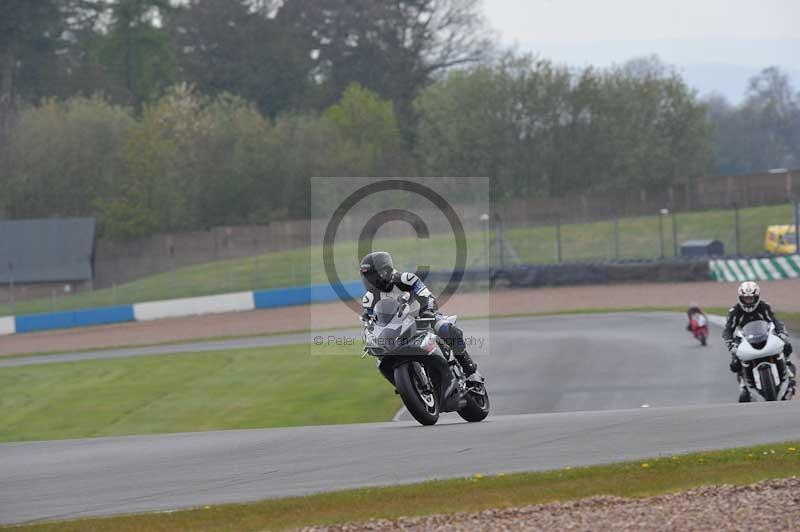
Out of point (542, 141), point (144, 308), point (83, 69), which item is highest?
point (83, 69)

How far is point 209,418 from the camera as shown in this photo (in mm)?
21438

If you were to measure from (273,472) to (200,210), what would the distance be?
216 feet

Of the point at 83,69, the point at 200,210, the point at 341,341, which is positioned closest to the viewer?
the point at 341,341

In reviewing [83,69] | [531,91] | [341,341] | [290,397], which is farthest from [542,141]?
[290,397]

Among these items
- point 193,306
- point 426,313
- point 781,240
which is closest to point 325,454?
point 426,313

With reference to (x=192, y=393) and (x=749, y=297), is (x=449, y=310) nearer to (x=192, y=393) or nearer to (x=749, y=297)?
(x=192, y=393)

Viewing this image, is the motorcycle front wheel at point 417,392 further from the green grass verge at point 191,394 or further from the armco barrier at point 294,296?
the armco barrier at point 294,296

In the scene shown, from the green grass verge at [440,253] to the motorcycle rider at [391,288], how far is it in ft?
117

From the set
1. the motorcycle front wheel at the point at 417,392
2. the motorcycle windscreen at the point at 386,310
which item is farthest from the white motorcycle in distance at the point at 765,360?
the motorcycle windscreen at the point at 386,310

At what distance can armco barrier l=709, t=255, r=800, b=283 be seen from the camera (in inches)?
1506

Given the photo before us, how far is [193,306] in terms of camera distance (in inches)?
1909

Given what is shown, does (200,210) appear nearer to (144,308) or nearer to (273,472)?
(144,308)

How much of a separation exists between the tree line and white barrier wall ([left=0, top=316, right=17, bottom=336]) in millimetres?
22554

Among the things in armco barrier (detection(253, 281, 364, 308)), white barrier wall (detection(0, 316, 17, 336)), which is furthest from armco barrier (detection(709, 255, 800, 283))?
white barrier wall (detection(0, 316, 17, 336))
